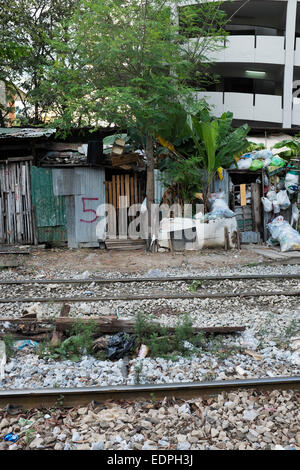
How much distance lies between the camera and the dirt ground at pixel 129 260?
30.0 ft

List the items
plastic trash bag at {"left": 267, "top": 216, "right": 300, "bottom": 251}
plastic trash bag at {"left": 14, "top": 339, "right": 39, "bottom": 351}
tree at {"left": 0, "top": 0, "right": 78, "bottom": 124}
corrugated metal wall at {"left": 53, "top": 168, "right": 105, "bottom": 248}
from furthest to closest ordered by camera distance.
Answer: tree at {"left": 0, "top": 0, "right": 78, "bottom": 124} → corrugated metal wall at {"left": 53, "top": 168, "right": 105, "bottom": 248} → plastic trash bag at {"left": 267, "top": 216, "right": 300, "bottom": 251} → plastic trash bag at {"left": 14, "top": 339, "right": 39, "bottom": 351}

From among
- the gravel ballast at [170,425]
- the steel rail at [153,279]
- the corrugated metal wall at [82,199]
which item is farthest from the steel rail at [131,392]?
the corrugated metal wall at [82,199]

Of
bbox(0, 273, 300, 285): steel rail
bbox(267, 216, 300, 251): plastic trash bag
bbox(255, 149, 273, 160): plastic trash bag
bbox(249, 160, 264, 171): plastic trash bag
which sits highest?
A: bbox(255, 149, 273, 160): plastic trash bag

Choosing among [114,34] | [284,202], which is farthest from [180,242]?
[114,34]

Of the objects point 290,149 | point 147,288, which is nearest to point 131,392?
point 147,288

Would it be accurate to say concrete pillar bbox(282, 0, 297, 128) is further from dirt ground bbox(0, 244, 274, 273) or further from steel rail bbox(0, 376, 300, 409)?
steel rail bbox(0, 376, 300, 409)

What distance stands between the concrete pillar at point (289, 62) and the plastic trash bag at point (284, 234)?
769cm

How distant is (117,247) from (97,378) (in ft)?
26.4

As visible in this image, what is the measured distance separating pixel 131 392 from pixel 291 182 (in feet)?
35.4

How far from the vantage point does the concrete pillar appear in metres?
17.0

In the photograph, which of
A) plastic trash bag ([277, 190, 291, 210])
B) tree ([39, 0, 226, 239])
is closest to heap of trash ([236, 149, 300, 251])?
plastic trash bag ([277, 190, 291, 210])

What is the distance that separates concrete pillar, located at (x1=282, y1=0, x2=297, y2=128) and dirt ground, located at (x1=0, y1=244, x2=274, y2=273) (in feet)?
30.6

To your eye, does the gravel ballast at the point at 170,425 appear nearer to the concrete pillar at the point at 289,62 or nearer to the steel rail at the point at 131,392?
the steel rail at the point at 131,392

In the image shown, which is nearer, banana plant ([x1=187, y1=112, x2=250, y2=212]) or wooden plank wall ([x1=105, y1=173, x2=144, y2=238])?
banana plant ([x1=187, y1=112, x2=250, y2=212])
